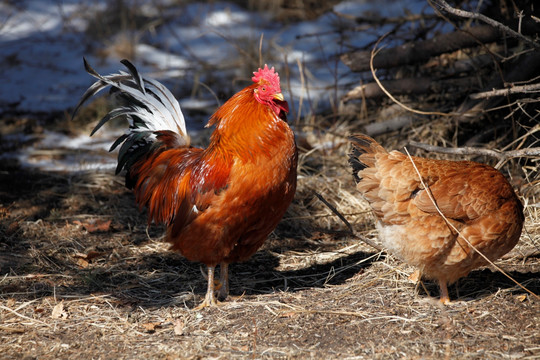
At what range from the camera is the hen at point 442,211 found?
3615 mm

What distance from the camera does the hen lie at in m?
3.62

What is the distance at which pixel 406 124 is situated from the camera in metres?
6.23

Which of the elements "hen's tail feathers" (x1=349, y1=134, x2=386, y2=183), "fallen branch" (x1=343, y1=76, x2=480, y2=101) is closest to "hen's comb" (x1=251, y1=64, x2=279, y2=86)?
"hen's tail feathers" (x1=349, y1=134, x2=386, y2=183)

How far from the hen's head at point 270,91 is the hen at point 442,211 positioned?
766 millimetres

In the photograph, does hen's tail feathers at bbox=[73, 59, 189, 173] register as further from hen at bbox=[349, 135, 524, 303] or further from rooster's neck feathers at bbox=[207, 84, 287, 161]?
hen at bbox=[349, 135, 524, 303]

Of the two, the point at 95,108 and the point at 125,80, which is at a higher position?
the point at 125,80

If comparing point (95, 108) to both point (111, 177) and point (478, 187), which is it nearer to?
point (111, 177)

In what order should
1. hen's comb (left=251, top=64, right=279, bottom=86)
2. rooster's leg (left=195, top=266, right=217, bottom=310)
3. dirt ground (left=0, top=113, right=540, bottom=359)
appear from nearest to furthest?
1. dirt ground (left=0, top=113, right=540, bottom=359)
2. hen's comb (left=251, top=64, right=279, bottom=86)
3. rooster's leg (left=195, top=266, right=217, bottom=310)

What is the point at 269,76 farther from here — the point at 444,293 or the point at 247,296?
the point at 444,293

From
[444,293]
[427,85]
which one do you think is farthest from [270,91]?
[427,85]

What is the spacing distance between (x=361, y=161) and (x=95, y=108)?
543 centimetres

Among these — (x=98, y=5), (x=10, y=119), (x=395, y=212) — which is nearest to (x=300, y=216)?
(x=395, y=212)

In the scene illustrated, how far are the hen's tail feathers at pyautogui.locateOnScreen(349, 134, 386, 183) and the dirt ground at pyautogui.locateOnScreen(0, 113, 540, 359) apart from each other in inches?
25.4

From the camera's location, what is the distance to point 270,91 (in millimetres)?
3977
